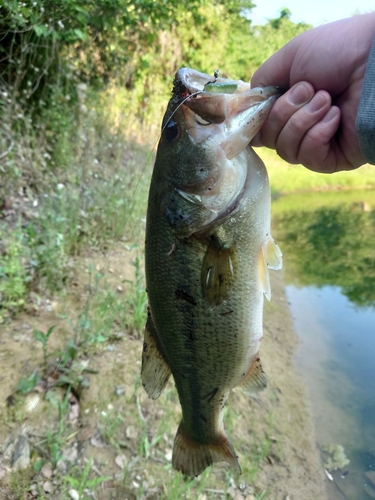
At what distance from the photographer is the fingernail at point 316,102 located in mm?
1597

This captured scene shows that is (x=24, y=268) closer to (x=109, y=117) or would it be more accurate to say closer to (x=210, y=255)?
(x=210, y=255)

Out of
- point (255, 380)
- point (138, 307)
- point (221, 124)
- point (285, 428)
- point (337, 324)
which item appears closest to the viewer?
point (221, 124)

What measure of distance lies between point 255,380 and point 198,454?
47cm

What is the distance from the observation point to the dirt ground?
2.74m

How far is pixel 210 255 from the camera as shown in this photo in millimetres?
1628

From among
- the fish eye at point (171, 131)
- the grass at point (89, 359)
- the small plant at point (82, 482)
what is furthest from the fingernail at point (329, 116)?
the small plant at point (82, 482)

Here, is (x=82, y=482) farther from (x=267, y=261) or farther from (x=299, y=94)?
(x=299, y=94)

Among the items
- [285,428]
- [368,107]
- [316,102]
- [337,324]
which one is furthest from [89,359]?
[337,324]

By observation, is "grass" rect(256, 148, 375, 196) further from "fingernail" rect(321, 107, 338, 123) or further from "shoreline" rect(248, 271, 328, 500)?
"fingernail" rect(321, 107, 338, 123)

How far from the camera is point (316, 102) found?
1.60 meters

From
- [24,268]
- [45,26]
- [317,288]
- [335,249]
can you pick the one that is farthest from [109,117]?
[335,249]

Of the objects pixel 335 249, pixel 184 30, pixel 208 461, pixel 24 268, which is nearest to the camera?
pixel 208 461

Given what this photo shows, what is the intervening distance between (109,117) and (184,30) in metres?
6.53

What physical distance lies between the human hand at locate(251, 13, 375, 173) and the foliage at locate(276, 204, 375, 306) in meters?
5.93
